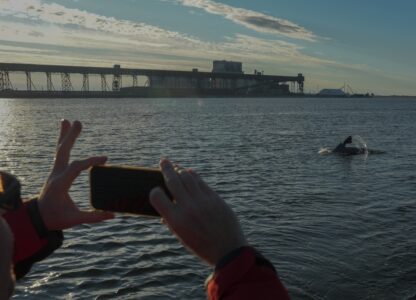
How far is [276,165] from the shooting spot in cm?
2738

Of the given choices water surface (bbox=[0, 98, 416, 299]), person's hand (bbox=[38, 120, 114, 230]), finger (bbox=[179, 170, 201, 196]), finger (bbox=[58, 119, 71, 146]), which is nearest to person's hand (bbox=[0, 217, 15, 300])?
finger (bbox=[179, 170, 201, 196])

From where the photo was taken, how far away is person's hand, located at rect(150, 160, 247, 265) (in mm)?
1711

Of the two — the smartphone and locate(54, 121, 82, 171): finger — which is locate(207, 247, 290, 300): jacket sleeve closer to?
the smartphone

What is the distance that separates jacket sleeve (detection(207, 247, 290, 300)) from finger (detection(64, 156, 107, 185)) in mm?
850

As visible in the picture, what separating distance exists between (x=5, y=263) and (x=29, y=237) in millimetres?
936

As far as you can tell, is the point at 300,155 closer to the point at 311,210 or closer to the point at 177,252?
the point at 311,210

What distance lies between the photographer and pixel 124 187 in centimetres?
209

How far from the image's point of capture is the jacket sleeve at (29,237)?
2408mm

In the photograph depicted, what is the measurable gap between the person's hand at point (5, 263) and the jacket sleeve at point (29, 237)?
2.69 feet

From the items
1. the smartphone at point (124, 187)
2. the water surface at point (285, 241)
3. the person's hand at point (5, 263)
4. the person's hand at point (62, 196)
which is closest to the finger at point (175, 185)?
the smartphone at point (124, 187)

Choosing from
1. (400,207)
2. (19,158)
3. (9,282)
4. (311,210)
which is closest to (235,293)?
(9,282)

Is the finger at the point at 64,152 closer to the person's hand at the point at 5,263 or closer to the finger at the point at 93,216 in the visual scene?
the finger at the point at 93,216

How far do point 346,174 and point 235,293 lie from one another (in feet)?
77.1

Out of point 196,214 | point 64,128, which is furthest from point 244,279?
point 64,128
